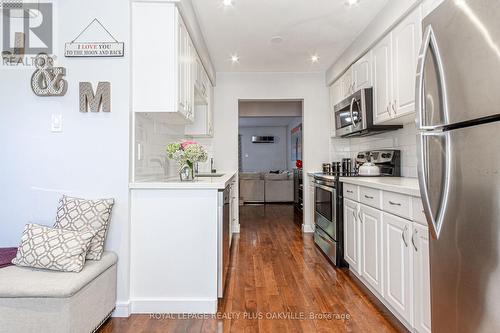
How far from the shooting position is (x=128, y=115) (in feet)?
6.72

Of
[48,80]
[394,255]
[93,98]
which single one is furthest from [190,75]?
[394,255]

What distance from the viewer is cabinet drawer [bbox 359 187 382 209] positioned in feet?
6.98

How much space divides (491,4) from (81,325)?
242 centimetres

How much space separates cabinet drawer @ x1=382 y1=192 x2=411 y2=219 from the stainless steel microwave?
1.28m

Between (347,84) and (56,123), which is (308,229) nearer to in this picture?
(347,84)

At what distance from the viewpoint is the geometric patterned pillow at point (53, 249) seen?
1.63 m

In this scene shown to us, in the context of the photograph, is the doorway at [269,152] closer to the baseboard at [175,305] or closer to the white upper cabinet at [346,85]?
the white upper cabinet at [346,85]

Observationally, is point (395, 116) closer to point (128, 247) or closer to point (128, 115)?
point (128, 115)

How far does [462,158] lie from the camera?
111 centimetres

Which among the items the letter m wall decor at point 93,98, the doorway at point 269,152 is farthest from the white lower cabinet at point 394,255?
the doorway at point 269,152

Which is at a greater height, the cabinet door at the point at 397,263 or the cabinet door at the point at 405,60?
the cabinet door at the point at 405,60

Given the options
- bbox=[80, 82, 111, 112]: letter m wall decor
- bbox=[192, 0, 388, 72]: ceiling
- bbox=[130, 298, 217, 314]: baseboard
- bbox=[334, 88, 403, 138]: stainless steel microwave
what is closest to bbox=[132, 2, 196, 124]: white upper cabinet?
bbox=[80, 82, 111, 112]: letter m wall decor

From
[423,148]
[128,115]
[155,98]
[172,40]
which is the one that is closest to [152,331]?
[128,115]

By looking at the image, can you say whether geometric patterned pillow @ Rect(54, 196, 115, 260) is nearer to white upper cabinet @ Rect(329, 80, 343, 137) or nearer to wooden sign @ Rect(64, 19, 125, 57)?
wooden sign @ Rect(64, 19, 125, 57)
